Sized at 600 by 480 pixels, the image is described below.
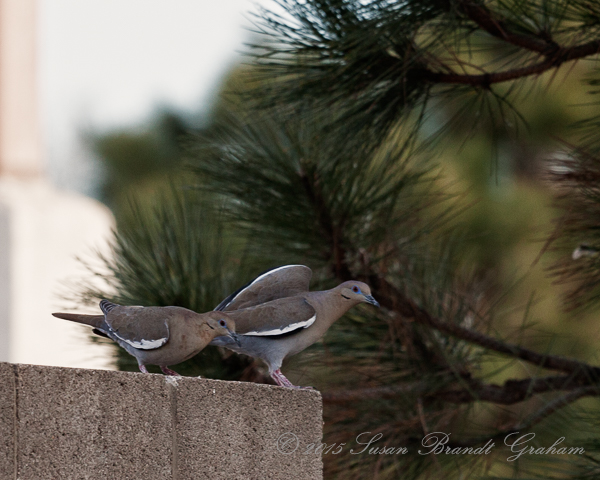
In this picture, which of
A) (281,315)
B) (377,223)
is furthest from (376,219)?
(281,315)

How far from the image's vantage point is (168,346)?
74.6 inches

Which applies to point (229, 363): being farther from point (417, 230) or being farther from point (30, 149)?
point (30, 149)

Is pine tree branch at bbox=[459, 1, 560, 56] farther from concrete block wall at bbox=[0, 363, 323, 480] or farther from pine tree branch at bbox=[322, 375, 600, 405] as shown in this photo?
concrete block wall at bbox=[0, 363, 323, 480]

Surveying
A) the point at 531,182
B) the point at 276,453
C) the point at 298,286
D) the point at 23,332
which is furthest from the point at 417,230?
the point at 531,182

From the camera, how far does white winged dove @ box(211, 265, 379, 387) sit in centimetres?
196

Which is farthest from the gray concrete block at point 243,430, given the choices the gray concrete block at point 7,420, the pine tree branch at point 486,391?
the pine tree branch at point 486,391

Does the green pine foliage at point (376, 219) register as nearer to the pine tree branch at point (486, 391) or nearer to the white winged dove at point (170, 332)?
the pine tree branch at point (486, 391)

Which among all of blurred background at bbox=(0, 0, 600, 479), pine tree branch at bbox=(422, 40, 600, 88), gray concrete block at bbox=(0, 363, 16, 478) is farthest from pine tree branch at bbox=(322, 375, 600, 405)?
gray concrete block at bbox=(0, 363, 16, 478)

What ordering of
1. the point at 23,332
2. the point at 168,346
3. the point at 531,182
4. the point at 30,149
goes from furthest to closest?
the point at 531,182, the point at 30,149, the point at 23,332, the point at 168,346

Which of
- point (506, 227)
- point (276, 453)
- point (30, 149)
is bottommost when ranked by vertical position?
point (506, 227)

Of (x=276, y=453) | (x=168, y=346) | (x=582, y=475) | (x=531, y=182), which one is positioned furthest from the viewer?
(x=531, y=182)

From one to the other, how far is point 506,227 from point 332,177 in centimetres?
632

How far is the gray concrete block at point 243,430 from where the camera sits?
187cm

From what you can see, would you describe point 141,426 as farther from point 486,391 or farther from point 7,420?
point 486,391
